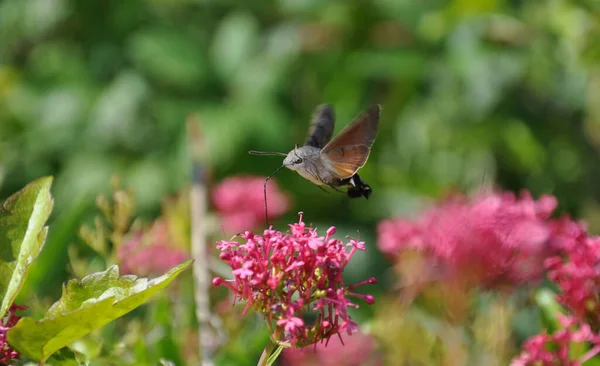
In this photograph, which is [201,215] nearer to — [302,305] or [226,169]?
[302,305]

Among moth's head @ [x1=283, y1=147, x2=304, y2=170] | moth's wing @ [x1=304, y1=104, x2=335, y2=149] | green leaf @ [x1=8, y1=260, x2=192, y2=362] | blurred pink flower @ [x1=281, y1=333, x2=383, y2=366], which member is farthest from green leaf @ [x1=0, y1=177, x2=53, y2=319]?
blurred pink flower @ [x1=281, y1=333, x2=383, y2=366]

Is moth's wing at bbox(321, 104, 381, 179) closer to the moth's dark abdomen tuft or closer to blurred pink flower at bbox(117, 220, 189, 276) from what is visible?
the moth's dark abdomen tuft

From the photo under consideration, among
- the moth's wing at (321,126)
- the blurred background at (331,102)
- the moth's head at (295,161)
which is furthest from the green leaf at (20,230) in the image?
the blurred background at (331,102)

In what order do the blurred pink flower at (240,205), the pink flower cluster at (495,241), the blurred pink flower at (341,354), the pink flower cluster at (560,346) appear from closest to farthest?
the pink flower cluster at (560,346)
the pink flower cluster at (495,241)
the blurred pink flower at (341,354)
the blurred pink flower at (240,205)

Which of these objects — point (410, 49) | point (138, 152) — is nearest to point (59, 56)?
point (138, 152)

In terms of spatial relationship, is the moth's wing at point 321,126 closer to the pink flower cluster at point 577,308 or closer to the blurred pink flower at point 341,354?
the pink flower cluster at point 577,308

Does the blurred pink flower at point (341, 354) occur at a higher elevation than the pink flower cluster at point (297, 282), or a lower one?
lower

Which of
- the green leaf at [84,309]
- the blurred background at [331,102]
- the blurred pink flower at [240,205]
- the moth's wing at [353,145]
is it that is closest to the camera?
the green leaf at [84,309]
